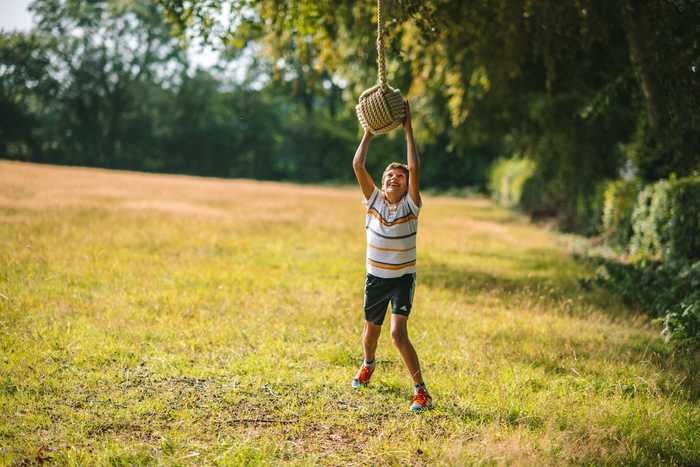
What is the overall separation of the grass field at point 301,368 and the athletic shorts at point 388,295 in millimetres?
684

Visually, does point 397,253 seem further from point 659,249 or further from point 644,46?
point 659,249

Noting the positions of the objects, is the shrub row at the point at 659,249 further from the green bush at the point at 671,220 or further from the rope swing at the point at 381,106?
the rope swing at the point at 381,106

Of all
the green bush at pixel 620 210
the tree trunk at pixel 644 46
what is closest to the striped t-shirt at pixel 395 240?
the tree trunk at pixel 644 46

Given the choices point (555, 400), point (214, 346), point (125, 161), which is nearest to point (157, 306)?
point (214, 346)

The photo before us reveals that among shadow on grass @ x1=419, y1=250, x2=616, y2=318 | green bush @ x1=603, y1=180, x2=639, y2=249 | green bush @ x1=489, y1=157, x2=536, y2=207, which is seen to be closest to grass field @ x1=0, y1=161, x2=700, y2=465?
shadow on grass @ x1=419, y1=250, x2=616, y2=318

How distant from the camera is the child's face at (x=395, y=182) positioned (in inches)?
175

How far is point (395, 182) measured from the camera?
4434mm

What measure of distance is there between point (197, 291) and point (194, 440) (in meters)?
4.10

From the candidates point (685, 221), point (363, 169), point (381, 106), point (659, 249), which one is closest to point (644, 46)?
point (685, 221)

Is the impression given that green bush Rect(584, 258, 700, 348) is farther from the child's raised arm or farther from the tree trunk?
the child's raised arm

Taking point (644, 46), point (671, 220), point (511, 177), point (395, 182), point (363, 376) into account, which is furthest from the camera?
point (511, 177)

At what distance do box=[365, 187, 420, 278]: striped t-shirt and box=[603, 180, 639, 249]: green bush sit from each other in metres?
9.14

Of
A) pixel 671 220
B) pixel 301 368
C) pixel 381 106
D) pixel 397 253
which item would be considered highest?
pixel 381 106

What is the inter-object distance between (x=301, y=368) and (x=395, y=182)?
1.91m
